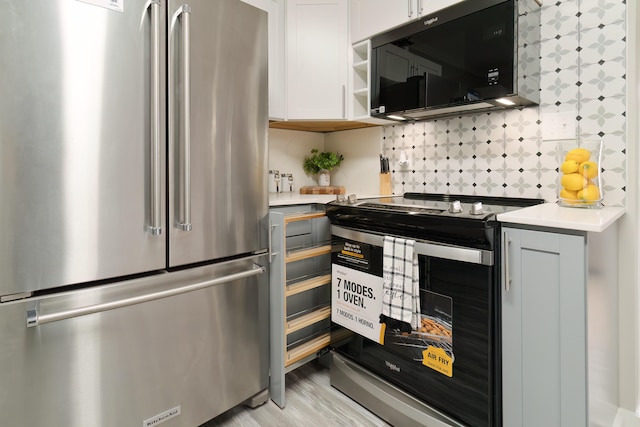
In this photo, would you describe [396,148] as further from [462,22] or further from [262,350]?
[262,350]

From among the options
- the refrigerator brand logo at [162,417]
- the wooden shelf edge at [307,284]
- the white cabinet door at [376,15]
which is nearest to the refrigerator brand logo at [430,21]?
the white cabinet door at [376,15]


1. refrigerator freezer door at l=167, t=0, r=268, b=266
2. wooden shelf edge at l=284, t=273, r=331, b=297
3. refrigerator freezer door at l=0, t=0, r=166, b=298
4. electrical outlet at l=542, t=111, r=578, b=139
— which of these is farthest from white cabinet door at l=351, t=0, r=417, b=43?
wooden shelf edge at l=284, t=273, r=331, b=297

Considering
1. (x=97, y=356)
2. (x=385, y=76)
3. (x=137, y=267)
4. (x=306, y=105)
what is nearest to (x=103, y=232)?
(x=137, y=267)

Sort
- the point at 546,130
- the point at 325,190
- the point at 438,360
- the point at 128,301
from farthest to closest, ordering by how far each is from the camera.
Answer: the point at 325,190 < the point at 546,130 < the point at 438,360 < the point at 128,301

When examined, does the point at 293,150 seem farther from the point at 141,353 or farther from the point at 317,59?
the point at 141,353

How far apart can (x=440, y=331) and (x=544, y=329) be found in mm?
359

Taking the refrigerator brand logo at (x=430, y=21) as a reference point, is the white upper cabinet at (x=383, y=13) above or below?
above

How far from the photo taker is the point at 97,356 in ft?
3.87

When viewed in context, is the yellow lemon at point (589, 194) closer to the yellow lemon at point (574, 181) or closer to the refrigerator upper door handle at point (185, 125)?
the yellow lemon at point (574, 181)

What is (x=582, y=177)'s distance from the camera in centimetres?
142

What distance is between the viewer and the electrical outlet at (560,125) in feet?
5.31

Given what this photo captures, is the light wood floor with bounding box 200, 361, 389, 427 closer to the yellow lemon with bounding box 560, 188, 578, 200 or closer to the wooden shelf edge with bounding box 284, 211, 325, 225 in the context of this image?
the wooden shelf edge with bounding box 284, 211, 325, 225

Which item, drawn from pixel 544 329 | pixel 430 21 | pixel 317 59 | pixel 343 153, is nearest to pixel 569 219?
pixel 544 329

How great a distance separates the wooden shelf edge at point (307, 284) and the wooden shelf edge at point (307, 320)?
0.15m
